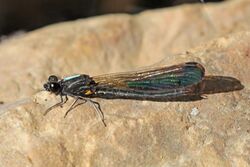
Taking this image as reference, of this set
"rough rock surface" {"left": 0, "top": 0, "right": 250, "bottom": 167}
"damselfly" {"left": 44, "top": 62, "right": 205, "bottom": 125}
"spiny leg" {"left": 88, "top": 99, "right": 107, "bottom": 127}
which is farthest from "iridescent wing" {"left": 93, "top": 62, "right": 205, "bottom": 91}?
"spiny leg" {"left": 88, "top": 99, "right": 107, "bottom": 127}

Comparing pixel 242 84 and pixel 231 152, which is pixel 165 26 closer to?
pixel 242 84

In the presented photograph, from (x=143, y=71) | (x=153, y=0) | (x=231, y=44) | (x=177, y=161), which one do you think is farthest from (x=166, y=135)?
(x=153, y=0)

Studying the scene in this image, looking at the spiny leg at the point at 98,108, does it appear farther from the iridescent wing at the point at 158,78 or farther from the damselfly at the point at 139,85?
the iridescent wing at the point at 158,78

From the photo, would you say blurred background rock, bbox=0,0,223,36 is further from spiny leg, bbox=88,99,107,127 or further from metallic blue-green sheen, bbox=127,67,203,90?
spiny leg, bbox=88,99,107,127

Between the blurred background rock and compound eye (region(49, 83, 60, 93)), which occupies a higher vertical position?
the blurred background rock

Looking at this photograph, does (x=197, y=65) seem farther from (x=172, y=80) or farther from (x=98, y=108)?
(x=98, y=108)

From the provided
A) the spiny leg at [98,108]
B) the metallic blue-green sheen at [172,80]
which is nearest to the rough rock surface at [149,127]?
the spiny leg at [98,108]

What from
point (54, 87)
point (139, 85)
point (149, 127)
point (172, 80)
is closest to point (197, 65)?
point (172, 80)
